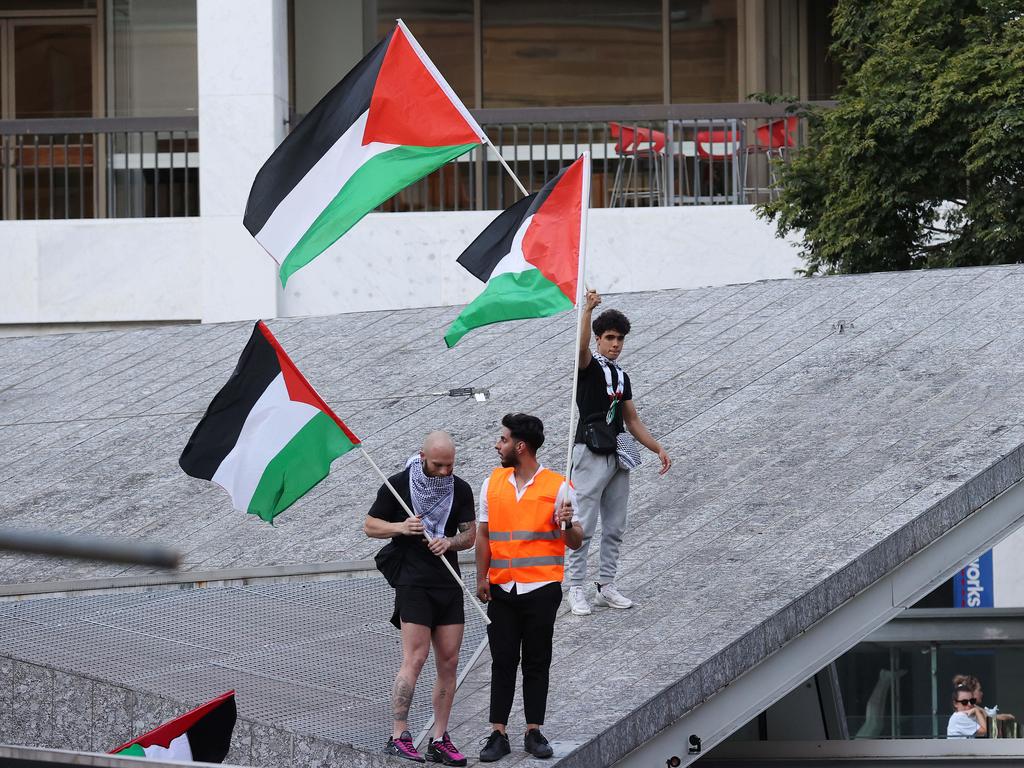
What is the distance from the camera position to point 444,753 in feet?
22.0

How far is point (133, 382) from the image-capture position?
546 inches

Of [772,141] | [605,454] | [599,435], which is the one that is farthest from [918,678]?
[772,141]

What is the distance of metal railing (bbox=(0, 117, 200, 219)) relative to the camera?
21312 millimetres

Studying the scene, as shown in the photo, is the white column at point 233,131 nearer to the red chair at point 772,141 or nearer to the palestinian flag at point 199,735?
the red chair at point 772,141

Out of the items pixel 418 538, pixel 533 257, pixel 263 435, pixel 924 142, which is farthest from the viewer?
pixel 924 142

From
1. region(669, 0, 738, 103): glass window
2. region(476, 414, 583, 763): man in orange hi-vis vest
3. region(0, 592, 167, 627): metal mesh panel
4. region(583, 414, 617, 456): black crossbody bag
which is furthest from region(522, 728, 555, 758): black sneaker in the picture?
region(669, 0, 738, 103): glass window

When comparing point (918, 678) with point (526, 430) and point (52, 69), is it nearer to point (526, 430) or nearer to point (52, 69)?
point (526, 430)

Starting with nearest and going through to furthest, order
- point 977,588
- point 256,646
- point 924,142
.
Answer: point 256,646, point 924,142, point 977,588

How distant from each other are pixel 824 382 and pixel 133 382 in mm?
5863

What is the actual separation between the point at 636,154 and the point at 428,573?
562 inches

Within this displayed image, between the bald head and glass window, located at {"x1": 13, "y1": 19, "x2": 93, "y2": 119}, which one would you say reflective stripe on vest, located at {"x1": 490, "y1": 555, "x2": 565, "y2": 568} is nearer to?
the bald head

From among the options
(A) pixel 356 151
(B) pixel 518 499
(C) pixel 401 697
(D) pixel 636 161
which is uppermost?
(D) pixel 636 161

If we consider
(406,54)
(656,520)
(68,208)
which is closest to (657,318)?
(656,520)

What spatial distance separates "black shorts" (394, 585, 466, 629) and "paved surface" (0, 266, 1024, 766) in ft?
1.85
